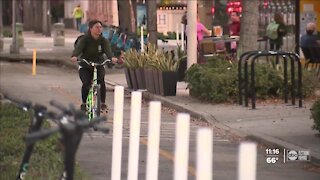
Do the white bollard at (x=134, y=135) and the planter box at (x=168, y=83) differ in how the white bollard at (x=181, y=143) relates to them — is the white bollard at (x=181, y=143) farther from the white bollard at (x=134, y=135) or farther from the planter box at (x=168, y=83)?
the planter box at (x=168, y=83)

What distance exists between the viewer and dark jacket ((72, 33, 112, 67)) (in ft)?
43.2

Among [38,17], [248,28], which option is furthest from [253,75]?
[38,17]

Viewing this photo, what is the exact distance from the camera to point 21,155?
8.52 meters

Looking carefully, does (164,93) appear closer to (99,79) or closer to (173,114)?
(173,114)

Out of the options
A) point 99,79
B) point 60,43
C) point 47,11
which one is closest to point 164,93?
point 99,79

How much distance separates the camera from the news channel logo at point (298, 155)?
974 cm

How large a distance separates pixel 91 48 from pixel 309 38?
8.26 m

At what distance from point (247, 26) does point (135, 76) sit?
2.84 meters

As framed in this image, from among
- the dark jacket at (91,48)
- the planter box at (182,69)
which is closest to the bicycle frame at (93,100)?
the dark jacket at (91,48)

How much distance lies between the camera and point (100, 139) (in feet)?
38.2

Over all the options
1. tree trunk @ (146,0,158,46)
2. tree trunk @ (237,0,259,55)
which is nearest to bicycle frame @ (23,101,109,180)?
tree trunk @ (237,0,259,55)

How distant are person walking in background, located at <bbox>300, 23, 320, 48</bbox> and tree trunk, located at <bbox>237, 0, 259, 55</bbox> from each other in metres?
2.44

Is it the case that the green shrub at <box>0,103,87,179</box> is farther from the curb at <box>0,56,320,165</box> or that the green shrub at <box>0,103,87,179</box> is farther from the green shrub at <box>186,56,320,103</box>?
the green shrub at <box>186,56,320,103</box>

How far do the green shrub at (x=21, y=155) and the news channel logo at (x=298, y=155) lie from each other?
3.03 metres
